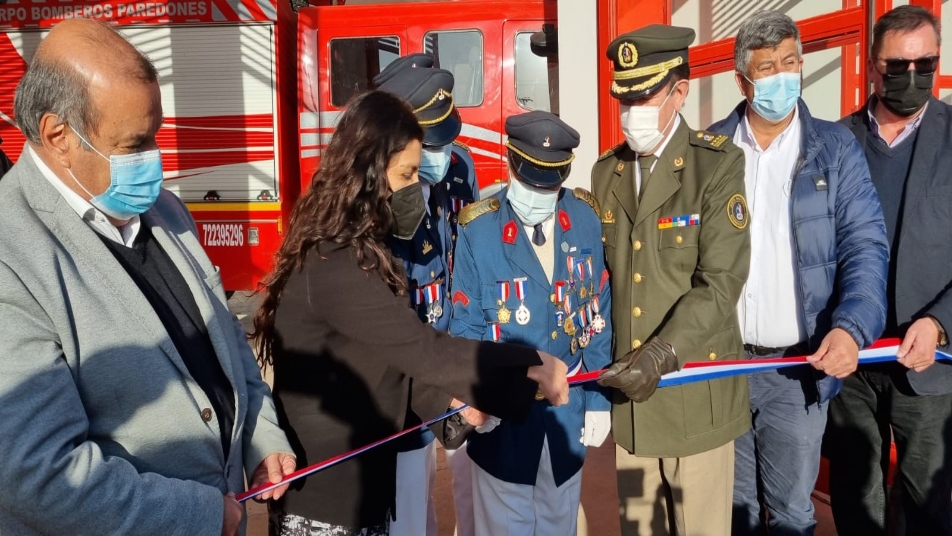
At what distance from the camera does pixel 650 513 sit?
2.88 meters

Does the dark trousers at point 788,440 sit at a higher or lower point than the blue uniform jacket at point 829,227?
lower

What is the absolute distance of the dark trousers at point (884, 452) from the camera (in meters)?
2.80

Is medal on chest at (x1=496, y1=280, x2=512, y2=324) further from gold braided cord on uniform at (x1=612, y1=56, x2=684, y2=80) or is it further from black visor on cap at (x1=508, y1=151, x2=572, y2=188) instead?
gold braided cord on uniform at (x1=612, y1=56, x2=684, y2=80)

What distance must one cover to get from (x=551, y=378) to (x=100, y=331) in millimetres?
1308

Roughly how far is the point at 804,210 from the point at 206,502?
2257 mm

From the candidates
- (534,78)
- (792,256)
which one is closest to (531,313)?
(792,256)

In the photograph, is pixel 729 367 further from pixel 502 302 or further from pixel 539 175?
pixel 539 175

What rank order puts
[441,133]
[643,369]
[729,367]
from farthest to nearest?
1. [441,133]
2. [729,367]
3. [643,369]

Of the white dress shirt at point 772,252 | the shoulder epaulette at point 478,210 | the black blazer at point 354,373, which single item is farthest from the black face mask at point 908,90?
the black blazer at point 354,373

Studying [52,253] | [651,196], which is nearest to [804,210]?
[651,196]

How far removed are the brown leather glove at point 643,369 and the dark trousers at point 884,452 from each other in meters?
1.12

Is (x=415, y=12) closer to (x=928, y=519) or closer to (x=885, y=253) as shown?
(x=885, y=253)

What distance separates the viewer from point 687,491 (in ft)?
8.82

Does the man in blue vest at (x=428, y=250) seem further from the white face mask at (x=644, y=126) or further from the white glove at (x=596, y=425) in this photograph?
the white face mask at (x=644, y=126)
